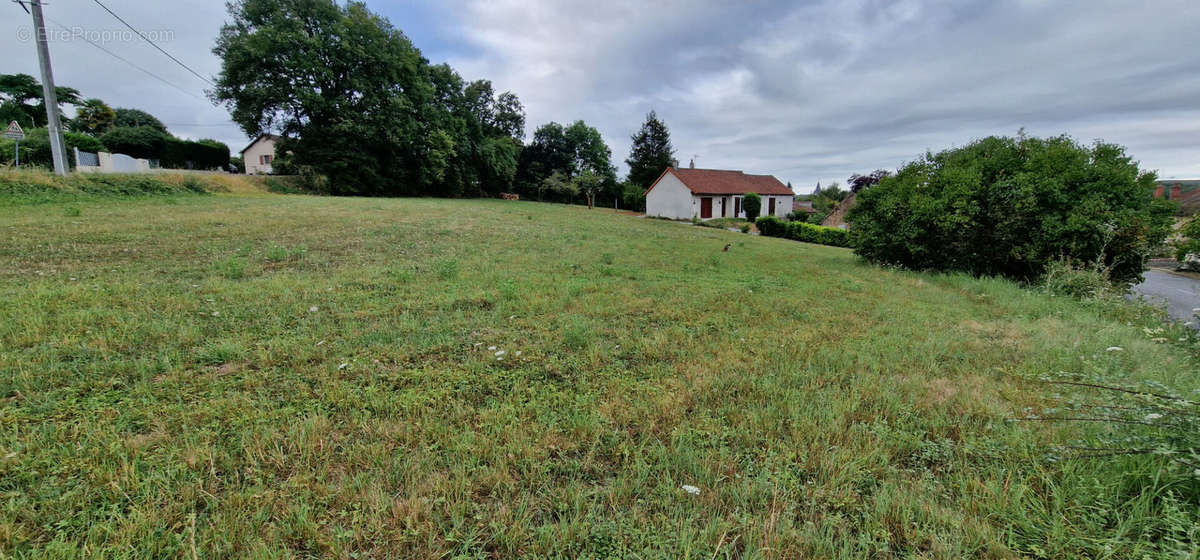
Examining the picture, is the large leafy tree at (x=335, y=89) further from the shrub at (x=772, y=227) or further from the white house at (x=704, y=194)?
the shrub at (x=772, y=227)

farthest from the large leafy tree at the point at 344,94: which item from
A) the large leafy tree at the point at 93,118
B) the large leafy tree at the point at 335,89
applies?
the large leafy tree at the point at 93,118

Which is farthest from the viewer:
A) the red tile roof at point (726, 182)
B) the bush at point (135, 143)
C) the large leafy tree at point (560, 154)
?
the large leafy tree at point (560, 154)

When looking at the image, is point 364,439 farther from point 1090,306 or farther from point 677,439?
point 1090,306

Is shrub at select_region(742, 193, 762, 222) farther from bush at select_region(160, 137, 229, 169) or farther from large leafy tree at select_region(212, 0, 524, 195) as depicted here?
bush at select_region(160, 137, 229, 169)

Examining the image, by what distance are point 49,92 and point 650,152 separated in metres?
39.7

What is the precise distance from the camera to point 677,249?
11.2 metres

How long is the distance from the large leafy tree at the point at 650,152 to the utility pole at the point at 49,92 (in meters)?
37.7

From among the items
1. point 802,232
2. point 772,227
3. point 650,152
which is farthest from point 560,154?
point 802,232

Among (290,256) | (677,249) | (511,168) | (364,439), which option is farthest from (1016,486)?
(511,168)

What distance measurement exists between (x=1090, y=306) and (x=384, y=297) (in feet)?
32.2

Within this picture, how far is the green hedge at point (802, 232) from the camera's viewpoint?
26016mm

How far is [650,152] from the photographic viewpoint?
44719 millimetres

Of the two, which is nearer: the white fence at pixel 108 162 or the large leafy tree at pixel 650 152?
the white fence at pixel 108 162

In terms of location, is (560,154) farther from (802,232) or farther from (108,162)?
(108,162)
